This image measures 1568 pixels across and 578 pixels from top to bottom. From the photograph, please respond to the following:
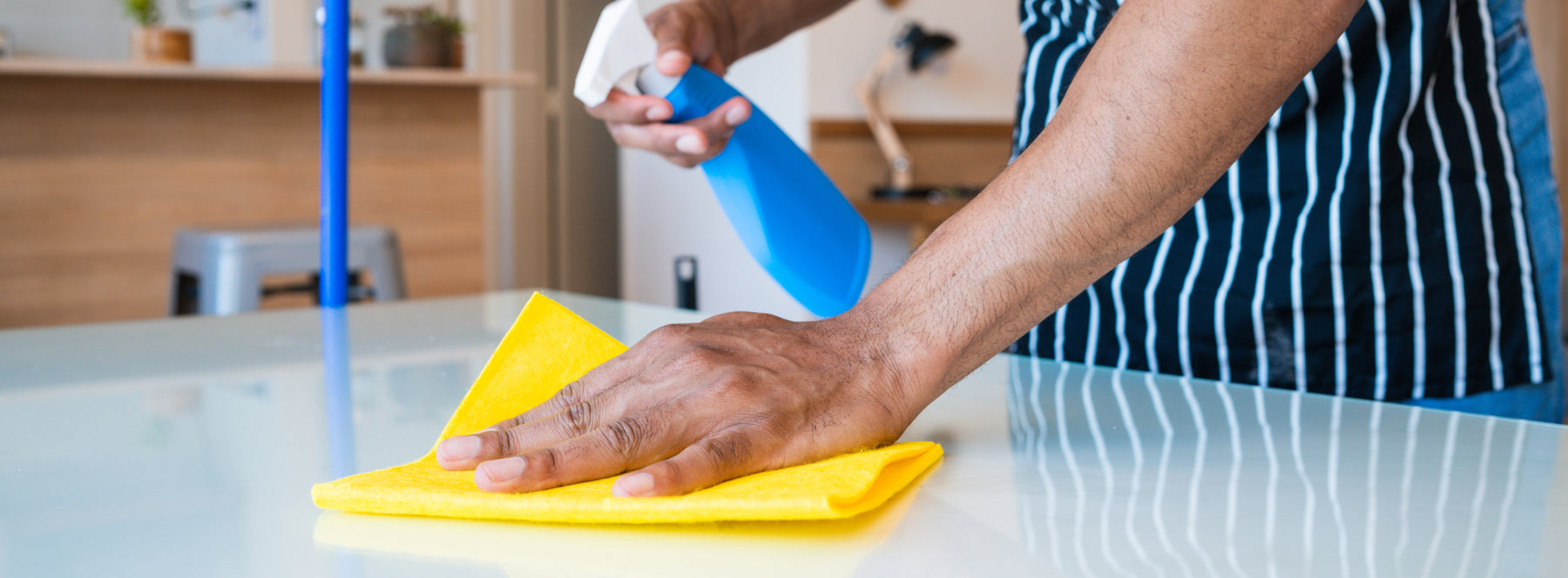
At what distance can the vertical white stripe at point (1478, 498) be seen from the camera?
33cm

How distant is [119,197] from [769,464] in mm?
2965

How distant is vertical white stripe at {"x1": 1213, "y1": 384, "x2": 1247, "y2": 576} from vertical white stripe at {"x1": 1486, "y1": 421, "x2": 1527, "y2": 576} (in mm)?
65

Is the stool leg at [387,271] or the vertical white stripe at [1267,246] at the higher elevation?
the vertical white stripe at [1267,246]

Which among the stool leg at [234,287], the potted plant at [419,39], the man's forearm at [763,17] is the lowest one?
the stool leg at [234,287]

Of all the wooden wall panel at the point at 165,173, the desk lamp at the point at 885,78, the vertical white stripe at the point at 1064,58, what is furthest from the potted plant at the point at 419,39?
the vertical white stripe at the point at 1064,58

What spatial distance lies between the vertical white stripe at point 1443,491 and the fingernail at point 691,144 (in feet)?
1.26

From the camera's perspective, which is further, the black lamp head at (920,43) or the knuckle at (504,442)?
the black lamp head at (920,43)

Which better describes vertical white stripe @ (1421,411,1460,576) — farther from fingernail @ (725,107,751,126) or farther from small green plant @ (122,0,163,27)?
small green plant @ (122,0,163,27)

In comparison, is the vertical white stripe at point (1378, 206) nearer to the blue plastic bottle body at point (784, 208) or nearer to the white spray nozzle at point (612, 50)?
the blue plastic bottle body at point (784, 208)

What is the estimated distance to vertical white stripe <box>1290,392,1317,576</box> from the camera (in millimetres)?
337

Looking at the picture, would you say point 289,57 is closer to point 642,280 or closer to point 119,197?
point 119,197

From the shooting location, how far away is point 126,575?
0.33m

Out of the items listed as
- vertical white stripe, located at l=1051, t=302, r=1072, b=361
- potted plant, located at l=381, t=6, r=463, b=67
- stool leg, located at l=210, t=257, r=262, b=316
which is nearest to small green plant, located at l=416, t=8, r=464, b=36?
potted plant, located at l=381, t=6, r=463, b=67

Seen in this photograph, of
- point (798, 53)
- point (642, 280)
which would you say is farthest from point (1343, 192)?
point (642, 280)
